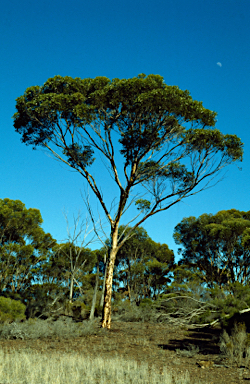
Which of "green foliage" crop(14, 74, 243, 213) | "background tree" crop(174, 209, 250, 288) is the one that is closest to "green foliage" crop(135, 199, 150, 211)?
"green foliage" crop(14, 74, 243, 213)

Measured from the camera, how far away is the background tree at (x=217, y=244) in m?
27.0

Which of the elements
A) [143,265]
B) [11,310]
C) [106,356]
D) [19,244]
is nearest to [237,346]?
[106,356]

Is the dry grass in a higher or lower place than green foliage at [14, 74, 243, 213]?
lower

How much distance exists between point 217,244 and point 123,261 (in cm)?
1109

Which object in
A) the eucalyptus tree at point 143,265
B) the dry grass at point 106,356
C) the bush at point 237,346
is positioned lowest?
the dry grass at point 106,356

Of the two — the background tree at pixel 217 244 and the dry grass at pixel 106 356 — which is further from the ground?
the background tree at pixel 217 244

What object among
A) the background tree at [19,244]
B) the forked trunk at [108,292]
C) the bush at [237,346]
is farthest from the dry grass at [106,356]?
the background tree at [19,244]

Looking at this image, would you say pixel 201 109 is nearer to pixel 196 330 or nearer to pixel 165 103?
pixel 165 103

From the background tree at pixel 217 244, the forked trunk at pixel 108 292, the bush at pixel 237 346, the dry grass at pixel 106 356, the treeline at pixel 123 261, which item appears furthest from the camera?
the background tree at pixel 217 244

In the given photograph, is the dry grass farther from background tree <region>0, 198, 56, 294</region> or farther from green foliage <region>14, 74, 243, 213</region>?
background tree <region>0, 198, 56, 294</region>

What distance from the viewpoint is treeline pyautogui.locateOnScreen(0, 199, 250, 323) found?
2358cm

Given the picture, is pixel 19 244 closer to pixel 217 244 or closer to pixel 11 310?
pixel 11 310

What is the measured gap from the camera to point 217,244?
1136 inches

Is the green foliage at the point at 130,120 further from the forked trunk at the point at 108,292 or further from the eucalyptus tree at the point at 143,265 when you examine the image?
the eucalyptus tree at the point at 143,265
